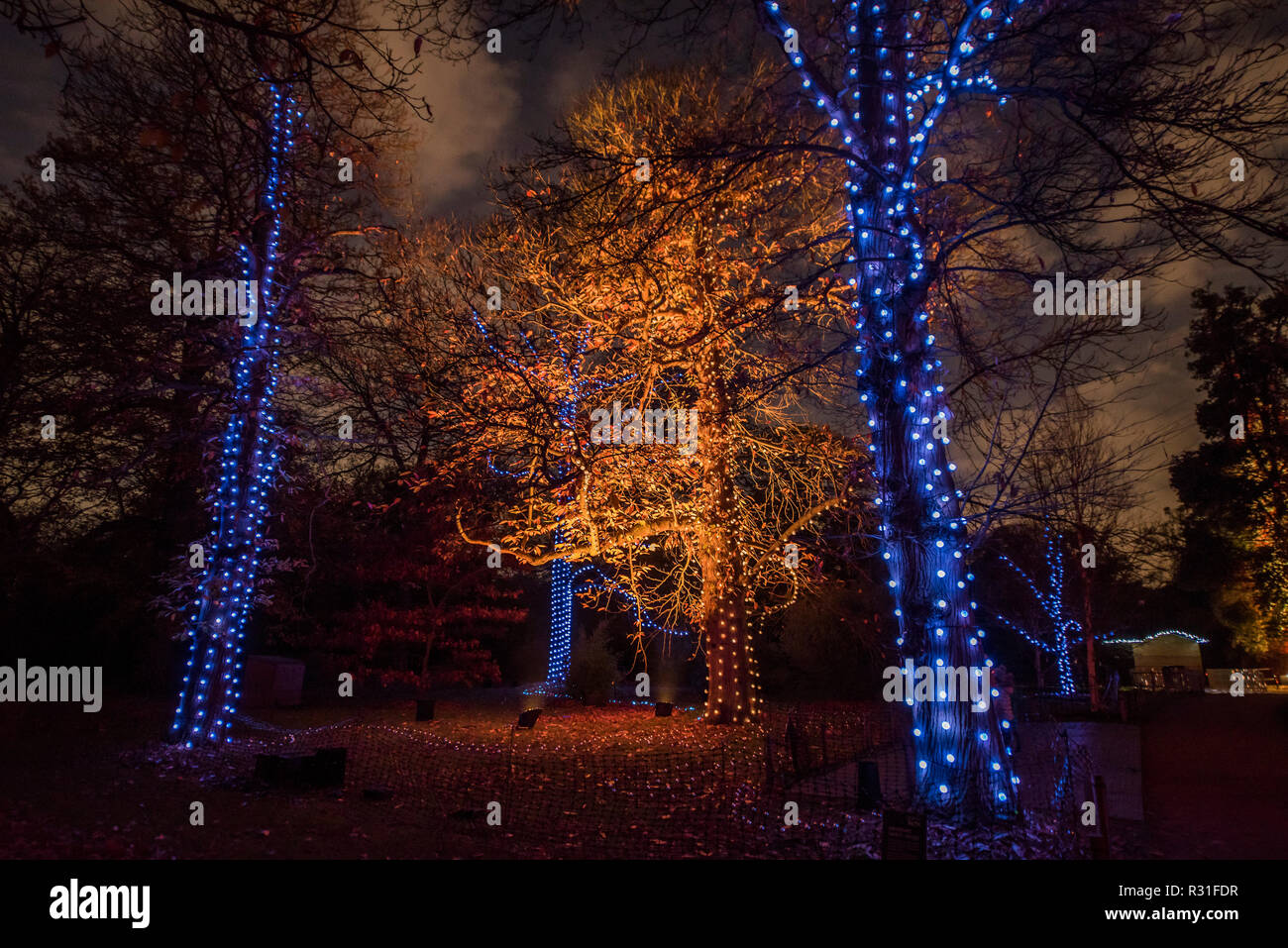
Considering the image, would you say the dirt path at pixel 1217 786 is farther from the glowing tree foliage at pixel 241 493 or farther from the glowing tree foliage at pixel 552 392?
the glowing tree foliage at pixel 241 493

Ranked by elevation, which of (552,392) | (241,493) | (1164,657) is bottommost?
(1164,657)

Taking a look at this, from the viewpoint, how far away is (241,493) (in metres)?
11.7

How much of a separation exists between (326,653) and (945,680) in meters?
17.6

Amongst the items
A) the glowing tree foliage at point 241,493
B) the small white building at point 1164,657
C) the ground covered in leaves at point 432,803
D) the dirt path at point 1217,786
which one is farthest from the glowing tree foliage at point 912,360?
the small white building at point 1164,657

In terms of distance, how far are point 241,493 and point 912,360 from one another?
1006cm

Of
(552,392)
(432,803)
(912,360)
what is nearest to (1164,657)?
(552,392)

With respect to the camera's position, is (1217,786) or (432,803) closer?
(432,803)

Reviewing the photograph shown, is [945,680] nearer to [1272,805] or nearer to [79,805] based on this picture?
[1272,805]

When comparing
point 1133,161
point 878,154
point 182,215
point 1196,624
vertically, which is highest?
point 182,215

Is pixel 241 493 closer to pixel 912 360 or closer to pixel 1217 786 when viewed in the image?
pixel 912 360

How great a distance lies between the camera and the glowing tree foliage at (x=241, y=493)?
11148 mm

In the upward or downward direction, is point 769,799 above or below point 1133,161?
below

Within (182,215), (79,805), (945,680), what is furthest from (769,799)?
(182,215)

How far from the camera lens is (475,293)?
13.8 metres
